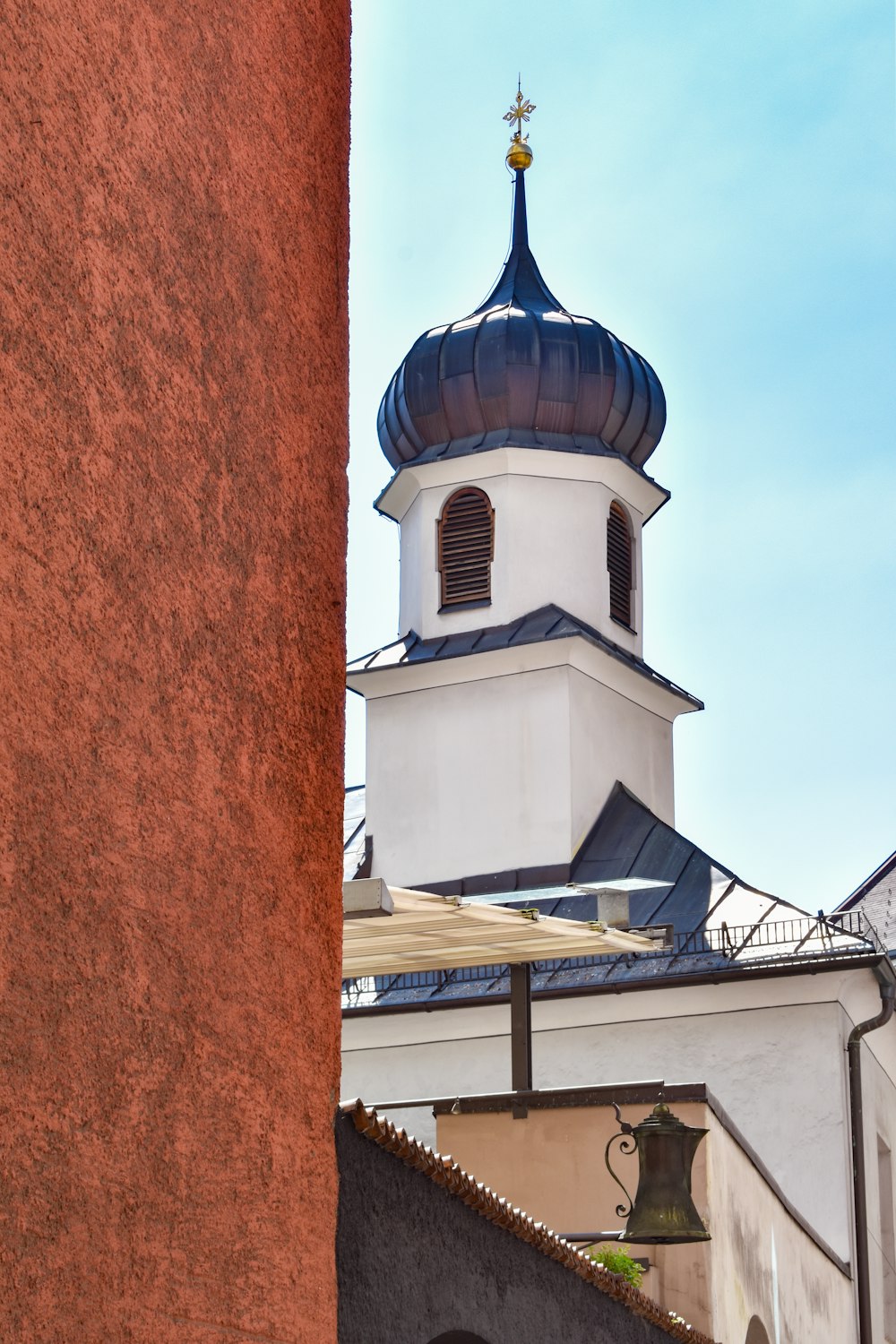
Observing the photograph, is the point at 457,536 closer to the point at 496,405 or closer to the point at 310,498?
the point at 496,405

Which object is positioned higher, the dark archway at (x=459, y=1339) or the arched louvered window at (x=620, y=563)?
the arched louvered window at (x=620, y=563)

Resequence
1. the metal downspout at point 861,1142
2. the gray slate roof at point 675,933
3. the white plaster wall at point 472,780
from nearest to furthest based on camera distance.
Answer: the metal downspout at point 861,1142, the gray slate roof at point 675,933, the white plaster wall at point 472,780

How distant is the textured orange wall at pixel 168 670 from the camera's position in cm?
246

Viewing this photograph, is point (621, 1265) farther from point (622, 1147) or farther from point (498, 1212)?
point (498, 1212)

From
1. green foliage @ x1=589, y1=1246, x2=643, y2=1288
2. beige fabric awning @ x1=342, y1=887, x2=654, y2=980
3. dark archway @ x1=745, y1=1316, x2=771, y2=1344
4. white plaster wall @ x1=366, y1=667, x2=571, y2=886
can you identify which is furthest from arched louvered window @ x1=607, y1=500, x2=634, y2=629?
green foliage @ x1=589, y1=1246, x2=643, y2=1288

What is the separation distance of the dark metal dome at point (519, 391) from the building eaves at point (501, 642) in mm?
1982

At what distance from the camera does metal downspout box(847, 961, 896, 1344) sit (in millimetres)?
15023

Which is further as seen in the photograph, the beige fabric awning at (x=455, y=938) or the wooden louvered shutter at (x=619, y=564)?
the wooden louvered shutter at (x=619, y=564)

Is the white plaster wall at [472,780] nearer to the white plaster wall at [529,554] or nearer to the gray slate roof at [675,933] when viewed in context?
the gray slate roof at [675,933]

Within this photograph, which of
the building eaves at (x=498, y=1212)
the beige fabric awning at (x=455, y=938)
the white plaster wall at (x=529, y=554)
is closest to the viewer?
the building eaves at (x=498, y=1212)

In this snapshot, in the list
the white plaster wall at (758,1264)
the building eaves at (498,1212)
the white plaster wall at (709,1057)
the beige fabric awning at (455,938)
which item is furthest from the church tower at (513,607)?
the building eaves at (498,1212)

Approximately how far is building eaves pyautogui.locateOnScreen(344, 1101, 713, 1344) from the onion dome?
13.8 m

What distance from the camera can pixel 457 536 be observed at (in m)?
21.0

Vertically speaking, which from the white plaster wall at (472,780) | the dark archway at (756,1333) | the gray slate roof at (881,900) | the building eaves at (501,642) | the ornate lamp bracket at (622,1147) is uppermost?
the building eaves at (501,642)
